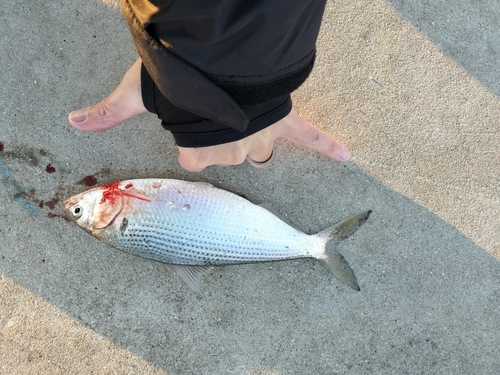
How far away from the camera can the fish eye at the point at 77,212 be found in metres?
2.23

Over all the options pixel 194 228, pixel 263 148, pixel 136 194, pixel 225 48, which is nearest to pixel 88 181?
pixel 136 194

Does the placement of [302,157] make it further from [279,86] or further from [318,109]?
[279,86]

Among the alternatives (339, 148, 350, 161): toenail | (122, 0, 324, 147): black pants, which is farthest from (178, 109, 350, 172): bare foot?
(122, 0, 324, 147): black pants

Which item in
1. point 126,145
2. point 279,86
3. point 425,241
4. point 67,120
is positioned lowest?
point 425,241

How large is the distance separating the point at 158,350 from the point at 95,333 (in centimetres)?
44

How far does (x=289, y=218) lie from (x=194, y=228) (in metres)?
0.68

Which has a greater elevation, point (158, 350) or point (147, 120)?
point (147, 120)

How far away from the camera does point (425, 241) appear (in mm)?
2578

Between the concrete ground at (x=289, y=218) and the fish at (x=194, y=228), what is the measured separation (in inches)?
6.8

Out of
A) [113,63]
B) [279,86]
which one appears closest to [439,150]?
[279,86]

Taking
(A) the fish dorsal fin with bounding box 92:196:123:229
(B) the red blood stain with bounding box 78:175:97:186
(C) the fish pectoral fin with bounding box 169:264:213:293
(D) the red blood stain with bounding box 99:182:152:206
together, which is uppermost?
(D) the red blood stain with bounding box 99:182:152:206

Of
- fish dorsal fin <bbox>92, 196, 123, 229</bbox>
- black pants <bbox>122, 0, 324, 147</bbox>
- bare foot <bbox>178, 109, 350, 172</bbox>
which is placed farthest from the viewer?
fish dorsal fin <bbox>92, 196, 123, 229</bbox>

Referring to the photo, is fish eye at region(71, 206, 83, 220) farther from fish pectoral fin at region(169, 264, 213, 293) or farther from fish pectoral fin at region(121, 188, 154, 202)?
fish pectoral fin at region(169, 264, 213, 293)

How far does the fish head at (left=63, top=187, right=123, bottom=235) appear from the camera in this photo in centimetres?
223
